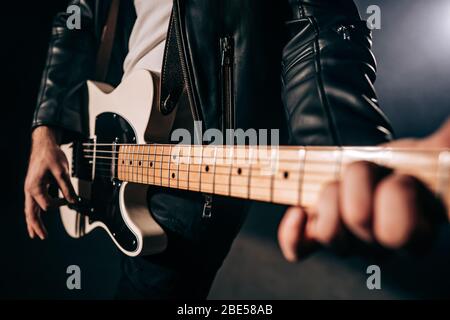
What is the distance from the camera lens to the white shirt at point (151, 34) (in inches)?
26.9

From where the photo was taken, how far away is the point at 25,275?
1.29m

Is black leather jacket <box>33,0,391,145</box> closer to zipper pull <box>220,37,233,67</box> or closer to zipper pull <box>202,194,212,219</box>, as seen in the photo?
zipper pull <box>220,37,233,67</box>

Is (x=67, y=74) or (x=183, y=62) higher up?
A: (x=67, y=74)

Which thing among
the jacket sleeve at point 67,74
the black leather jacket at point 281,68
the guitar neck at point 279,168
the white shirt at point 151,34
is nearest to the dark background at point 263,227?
the jacket sleeve at point 67,74

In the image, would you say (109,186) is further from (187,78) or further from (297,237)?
(297,237)

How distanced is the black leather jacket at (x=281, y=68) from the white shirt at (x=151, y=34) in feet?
0.36

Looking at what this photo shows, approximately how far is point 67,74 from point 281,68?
717mm

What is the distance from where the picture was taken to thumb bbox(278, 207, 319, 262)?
0.28m

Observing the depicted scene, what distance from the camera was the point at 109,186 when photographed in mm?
668

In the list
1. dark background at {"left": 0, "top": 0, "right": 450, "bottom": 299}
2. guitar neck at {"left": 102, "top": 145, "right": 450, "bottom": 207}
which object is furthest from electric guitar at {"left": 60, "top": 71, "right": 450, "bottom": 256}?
dark background at {"left": 0, "top": 0, "right": 450, "bottom": 299}

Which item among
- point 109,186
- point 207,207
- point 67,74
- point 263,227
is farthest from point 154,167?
point 263,227

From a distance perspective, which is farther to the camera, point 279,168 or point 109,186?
point 109,186
